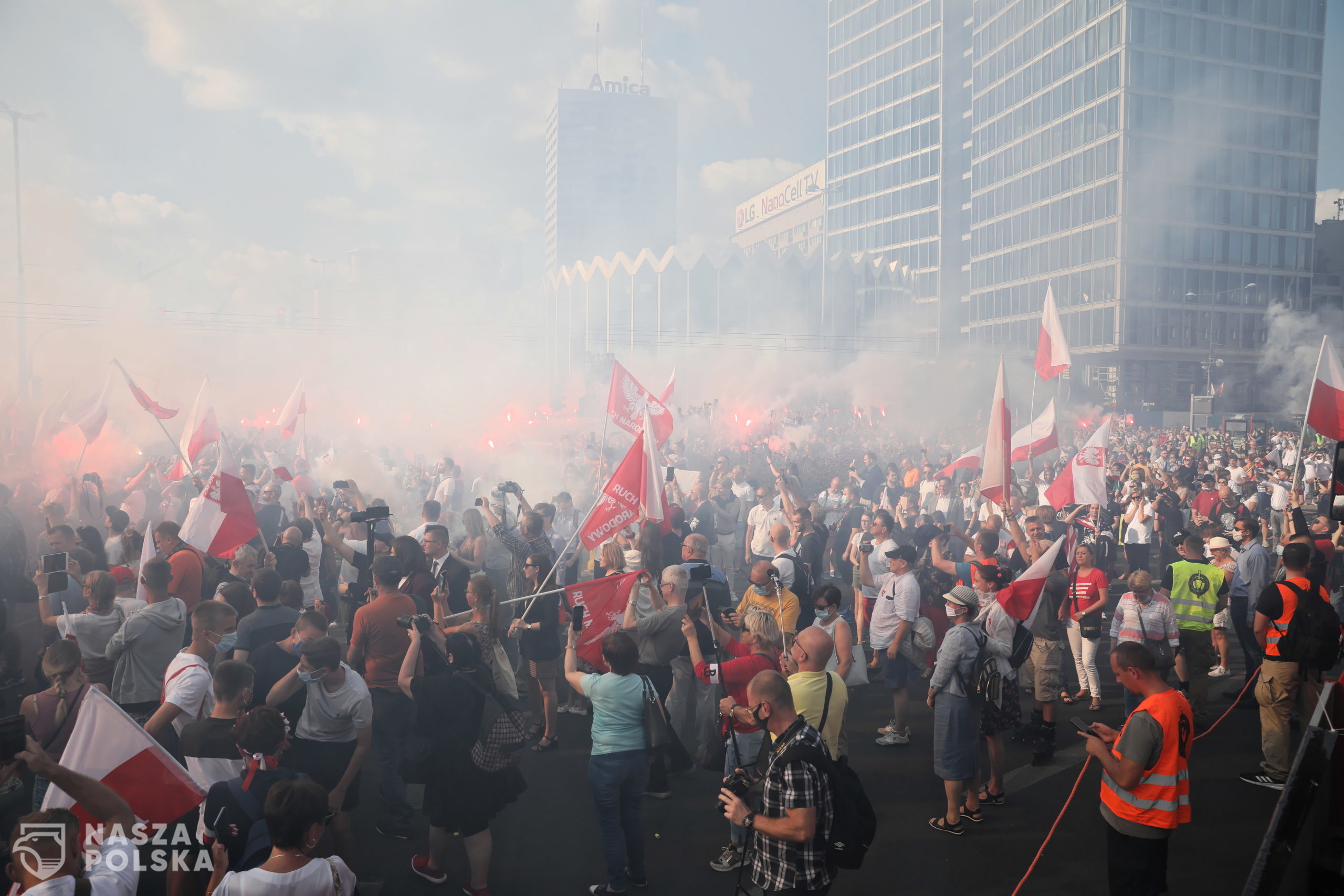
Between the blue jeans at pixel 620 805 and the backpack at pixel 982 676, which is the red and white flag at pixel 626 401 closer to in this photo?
the backpack at pixel 982 676

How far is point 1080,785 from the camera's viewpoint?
677cm

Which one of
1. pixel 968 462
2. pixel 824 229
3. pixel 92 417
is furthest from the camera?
pixel 824 229

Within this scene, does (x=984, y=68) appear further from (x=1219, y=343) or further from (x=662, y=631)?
(x=662, y=631)

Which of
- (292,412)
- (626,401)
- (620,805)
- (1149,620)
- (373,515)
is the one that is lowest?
(620,805)

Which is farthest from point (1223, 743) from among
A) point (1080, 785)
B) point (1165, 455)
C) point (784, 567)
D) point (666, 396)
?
point (1165, 455)

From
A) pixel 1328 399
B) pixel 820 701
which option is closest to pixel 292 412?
pixel 820 701

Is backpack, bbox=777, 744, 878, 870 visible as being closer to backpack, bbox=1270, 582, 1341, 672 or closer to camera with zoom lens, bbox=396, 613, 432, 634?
camera with zoom lens, bbox=396, 613, 432, 634

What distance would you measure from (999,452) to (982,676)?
495 centimetres

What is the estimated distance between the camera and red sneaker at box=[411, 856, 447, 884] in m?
5.27

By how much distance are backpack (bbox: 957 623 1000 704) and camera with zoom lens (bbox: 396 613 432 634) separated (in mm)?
3673

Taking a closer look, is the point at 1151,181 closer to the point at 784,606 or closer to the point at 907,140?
the point at 907,140

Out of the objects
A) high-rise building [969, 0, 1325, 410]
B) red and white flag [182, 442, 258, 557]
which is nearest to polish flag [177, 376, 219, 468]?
red and white flag [182, 442, 258, 557]

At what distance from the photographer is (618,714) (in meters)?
5.01

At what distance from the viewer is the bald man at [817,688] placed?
4820 millimetres
